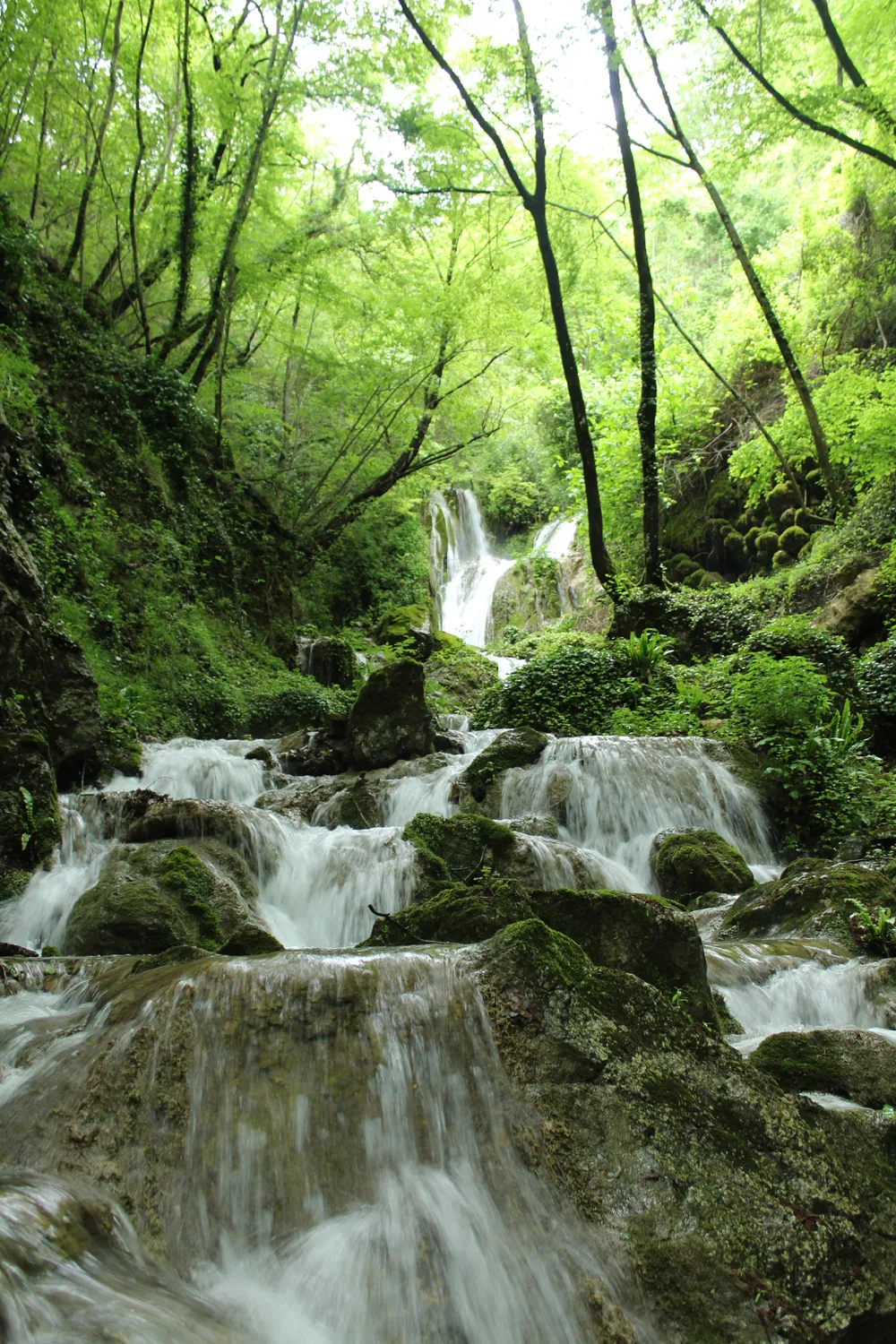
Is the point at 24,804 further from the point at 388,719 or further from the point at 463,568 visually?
the point at 463,568

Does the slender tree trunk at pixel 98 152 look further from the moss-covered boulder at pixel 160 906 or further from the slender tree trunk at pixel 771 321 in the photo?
the moss-covered boulder at pixel 160 906

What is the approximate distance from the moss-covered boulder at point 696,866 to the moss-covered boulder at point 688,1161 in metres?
4.05

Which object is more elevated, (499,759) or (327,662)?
(327,662)

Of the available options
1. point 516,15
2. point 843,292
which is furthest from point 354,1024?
point 843,292

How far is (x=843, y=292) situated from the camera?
634 inches

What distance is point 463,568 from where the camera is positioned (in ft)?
90.1

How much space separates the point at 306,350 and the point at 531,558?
11.8m

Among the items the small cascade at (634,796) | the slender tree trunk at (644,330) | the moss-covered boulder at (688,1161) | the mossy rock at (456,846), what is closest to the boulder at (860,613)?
the slender tree trunk at (644,330)

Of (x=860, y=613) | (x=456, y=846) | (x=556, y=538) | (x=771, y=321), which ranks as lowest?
(x=456, y=846)

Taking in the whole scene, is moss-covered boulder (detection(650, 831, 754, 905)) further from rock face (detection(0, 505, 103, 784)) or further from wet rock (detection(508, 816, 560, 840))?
rock face (detection(0, 505, 103, 784))

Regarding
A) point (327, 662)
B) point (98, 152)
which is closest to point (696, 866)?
point (327, 662)

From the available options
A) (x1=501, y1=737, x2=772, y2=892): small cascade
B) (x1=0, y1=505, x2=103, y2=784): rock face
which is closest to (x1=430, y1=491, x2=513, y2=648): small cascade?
(x1=501, y1=737, x2=772, y2=892): small cascade

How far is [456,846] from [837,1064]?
3.97 meters

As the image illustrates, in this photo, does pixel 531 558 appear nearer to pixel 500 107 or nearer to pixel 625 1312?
pixel 500 107
